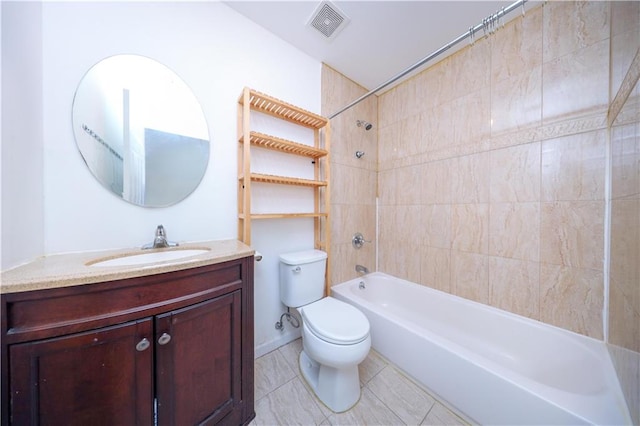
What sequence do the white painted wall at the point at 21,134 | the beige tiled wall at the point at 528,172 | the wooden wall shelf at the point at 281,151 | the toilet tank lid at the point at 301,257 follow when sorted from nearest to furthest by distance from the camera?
1. the white painted wall at the point at 21,134
2. the beige tiled wall at the point at 528,172
3. the wooden wall shelf at the point at 281,151
4. the toilet tank lid at the point at 301,257

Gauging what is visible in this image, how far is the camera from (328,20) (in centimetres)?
135

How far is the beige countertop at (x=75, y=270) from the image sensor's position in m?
0.54

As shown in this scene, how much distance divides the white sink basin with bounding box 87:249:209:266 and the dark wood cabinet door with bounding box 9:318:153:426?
0.30 m

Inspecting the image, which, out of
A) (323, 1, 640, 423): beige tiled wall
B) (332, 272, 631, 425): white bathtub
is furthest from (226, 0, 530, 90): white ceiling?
(332, 272, 631, 425): white bathtub

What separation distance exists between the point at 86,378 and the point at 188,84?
1.37 m

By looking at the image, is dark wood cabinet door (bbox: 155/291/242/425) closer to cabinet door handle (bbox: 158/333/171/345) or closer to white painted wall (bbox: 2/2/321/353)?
cabinet door handle (bbox: 158/333/171/345)

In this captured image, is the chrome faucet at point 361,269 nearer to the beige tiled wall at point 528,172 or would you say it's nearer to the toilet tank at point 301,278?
the beige tiled wall at point 528,172

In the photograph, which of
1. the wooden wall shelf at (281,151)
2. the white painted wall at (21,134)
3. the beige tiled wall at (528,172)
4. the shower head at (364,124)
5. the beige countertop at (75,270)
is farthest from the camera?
the shower head at (364,124)

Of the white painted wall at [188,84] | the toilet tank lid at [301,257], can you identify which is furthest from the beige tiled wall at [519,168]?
the white painted wall at [188,84]

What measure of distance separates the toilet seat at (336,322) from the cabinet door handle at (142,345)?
0.73 metres

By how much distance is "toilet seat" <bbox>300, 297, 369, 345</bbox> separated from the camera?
1041 mm

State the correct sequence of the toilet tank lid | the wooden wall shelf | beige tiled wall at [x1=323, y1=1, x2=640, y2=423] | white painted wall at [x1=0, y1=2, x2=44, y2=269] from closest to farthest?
white painted wall at [x1=0, y1=2, x2=44, y2=269] → beige tiled wall at [x1=323, y1=1, x2=640, y2=423] → the wooden wall shelf → the toilet tank lid

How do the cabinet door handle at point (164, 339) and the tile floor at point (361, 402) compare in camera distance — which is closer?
the cabinet door handle at point (164, 339)

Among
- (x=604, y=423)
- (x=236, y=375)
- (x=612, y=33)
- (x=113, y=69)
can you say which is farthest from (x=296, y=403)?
(x=612, y=33)
